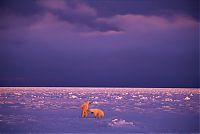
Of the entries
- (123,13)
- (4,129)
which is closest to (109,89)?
(123,13)

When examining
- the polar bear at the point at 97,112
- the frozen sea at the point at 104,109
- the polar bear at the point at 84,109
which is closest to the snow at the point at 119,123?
the frozen sea at the point at 104,109

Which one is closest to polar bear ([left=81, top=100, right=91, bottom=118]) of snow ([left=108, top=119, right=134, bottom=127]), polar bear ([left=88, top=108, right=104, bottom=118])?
polar bear ([left=88, top=108, right=104, bottom=118])

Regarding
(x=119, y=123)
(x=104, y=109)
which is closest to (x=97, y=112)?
(x=104, y=109)

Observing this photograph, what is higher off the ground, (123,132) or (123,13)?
(123,13)

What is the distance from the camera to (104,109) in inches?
275

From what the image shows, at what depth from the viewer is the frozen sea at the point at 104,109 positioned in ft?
22.1

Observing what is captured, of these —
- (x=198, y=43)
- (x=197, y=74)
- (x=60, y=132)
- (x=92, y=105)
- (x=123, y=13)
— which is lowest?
(x=60, y=132)

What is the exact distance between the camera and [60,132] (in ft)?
22.1

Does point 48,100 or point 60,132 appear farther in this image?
point 48,100

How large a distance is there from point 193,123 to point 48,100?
2.95 meters

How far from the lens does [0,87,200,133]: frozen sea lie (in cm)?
675

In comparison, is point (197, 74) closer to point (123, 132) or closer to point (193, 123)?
point (193, 123)

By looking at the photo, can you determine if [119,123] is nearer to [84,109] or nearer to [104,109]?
[104,109]

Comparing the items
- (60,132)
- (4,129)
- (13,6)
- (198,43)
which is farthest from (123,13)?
(4,129)
